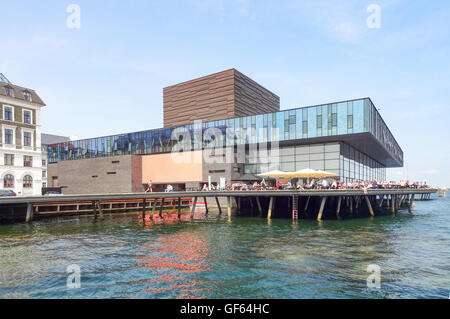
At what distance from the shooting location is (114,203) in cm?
3978

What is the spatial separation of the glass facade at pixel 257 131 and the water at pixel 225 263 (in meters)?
21.1

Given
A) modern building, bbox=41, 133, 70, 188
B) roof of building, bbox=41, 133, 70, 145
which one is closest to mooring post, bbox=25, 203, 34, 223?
modern building, bbox=41, 133, 70, 188

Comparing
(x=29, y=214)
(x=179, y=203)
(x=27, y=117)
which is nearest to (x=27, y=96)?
(x=27, y=117)

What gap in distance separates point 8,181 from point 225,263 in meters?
35.6

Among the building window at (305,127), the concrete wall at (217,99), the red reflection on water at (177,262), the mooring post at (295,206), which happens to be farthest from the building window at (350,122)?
the concrete wall at (217,99)

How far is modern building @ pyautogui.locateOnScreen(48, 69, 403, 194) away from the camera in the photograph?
142ft

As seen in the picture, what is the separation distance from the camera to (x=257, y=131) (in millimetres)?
48562

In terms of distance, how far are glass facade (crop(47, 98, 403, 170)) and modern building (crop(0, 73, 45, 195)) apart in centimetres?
2181

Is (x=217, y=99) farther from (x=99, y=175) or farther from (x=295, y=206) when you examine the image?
(x=295, y=206)

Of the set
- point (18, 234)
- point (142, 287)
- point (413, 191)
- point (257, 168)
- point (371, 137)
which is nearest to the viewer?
point (142, 287)
